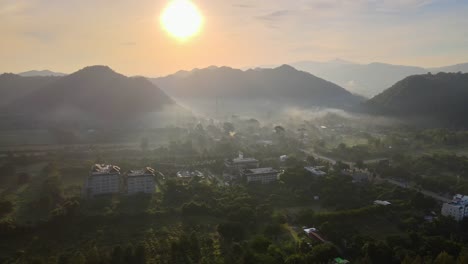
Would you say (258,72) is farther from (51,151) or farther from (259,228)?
(259,228)

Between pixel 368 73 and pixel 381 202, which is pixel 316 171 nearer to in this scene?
pixel 381 202

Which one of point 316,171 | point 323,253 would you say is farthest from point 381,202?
point 323,253

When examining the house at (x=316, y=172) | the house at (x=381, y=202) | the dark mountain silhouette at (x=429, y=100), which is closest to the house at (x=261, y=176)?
the house at (x=316, y=172)

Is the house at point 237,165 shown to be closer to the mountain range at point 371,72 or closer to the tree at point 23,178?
the tree at point 23,178

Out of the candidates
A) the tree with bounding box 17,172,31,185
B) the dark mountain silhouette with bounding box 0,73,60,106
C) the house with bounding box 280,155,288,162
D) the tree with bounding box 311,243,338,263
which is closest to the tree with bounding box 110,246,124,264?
the tree with bounding box 311,243,338,263

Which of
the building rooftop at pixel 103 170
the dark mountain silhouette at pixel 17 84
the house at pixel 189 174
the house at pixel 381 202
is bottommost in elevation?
the house at pixel 381 202
